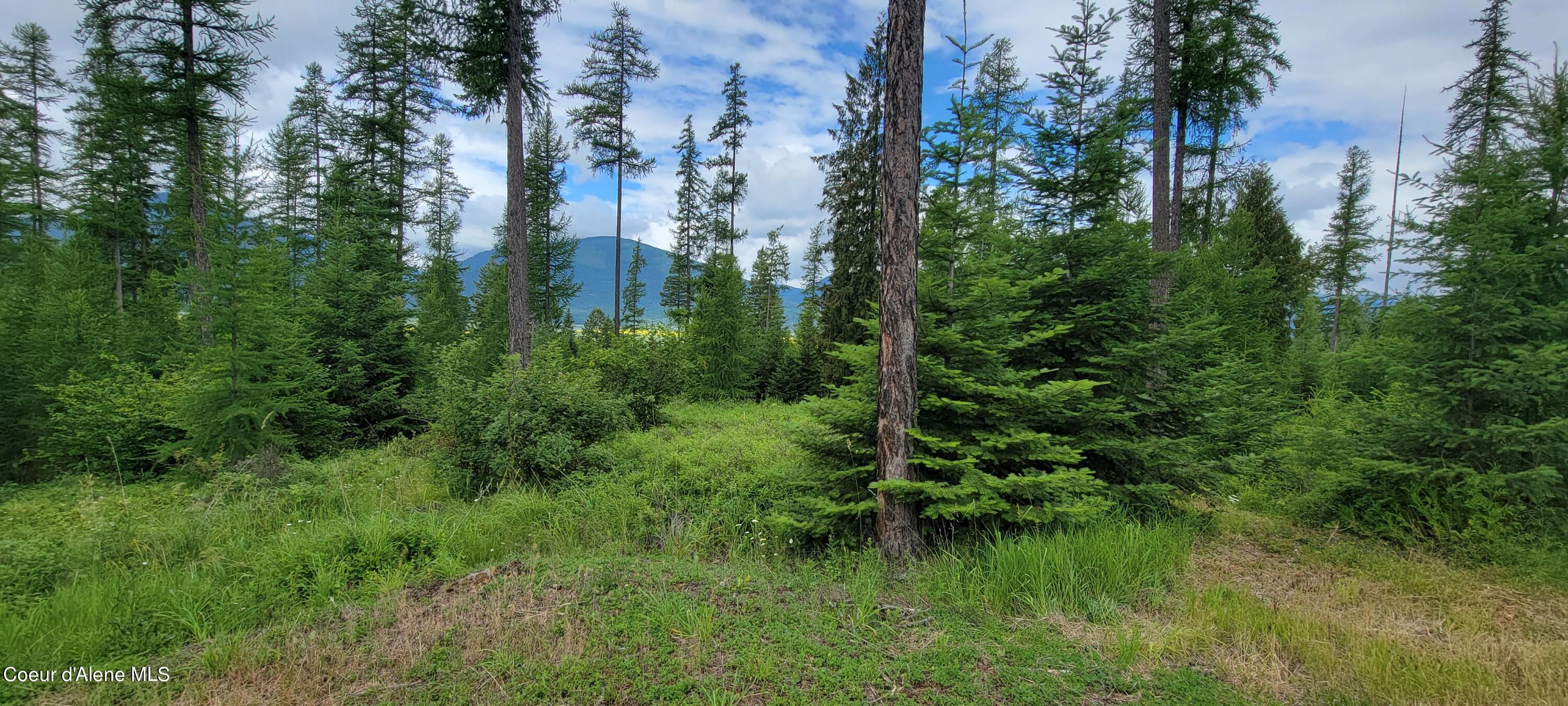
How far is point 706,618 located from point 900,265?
3.15 m

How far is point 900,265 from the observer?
459 centimetres

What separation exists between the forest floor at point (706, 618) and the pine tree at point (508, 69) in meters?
6.81

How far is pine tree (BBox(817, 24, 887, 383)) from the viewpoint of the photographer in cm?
1617

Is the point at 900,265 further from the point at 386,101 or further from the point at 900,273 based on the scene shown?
the point at 386,101

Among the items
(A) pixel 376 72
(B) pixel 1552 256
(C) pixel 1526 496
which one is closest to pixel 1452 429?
(C) pixel 1526 496

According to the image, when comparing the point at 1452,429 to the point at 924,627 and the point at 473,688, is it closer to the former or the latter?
the point at 924,627

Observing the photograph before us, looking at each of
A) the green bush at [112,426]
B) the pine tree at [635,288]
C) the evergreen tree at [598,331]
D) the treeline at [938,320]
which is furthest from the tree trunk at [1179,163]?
the pine tree at [635,288]

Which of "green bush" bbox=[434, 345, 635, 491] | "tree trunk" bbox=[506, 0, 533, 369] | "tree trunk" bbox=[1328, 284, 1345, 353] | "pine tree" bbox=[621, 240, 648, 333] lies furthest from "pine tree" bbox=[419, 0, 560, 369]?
"tree trunk" bbox=[1328, 284, 1345, 353]

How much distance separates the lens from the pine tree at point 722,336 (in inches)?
747

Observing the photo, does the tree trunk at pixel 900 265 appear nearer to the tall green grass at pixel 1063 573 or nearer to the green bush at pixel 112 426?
the tall green grass at pixel 1063 573

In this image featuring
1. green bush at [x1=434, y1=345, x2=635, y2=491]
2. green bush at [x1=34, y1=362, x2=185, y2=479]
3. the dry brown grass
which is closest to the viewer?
the dry brown grass

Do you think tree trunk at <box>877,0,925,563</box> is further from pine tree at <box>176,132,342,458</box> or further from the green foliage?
pine tree at <box>176,132,342,458</box>

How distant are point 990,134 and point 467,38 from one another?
39.0 feet

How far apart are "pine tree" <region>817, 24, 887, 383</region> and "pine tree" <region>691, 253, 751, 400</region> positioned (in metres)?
3.40
